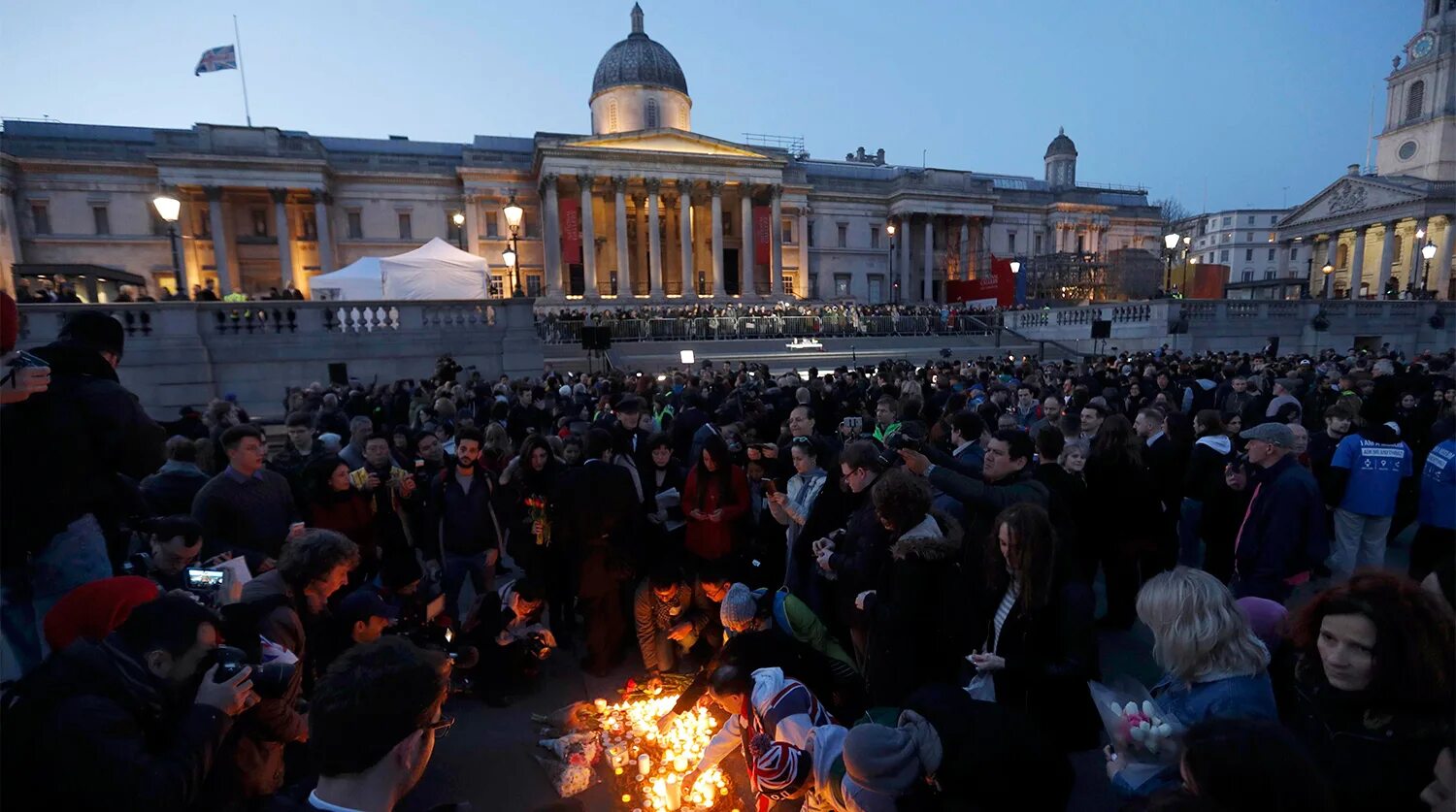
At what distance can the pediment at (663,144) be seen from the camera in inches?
1624

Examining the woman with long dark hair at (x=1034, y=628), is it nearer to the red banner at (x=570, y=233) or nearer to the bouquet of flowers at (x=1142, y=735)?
the bouquet of flowers at (x=1142, y=735)

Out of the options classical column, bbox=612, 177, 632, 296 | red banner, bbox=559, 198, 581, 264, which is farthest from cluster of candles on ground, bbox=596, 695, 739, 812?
classical column, bbox=612, 177, 632, 296

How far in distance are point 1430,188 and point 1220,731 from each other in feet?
257

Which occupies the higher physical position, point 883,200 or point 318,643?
point 883,200

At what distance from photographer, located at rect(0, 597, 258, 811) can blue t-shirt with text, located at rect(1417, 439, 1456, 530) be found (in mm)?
7791

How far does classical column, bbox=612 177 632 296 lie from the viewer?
1649 inches

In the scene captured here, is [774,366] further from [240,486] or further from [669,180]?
[669,180]

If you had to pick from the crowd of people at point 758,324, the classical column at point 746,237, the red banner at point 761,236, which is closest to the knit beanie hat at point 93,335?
the crowd of people at point 758,324

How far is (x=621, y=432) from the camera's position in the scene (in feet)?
22.7

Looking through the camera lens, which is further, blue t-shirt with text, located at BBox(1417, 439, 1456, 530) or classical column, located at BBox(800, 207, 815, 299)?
classical column, located at BBox(800, 207, 815, 299)

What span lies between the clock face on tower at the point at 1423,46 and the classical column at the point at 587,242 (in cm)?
8113

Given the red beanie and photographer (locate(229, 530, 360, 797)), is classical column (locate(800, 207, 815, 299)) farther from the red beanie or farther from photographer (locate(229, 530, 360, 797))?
the red beanie

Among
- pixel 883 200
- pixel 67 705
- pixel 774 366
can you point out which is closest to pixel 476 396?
pixel 67 705

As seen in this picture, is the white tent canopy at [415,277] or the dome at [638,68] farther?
the dome at [638,68]
